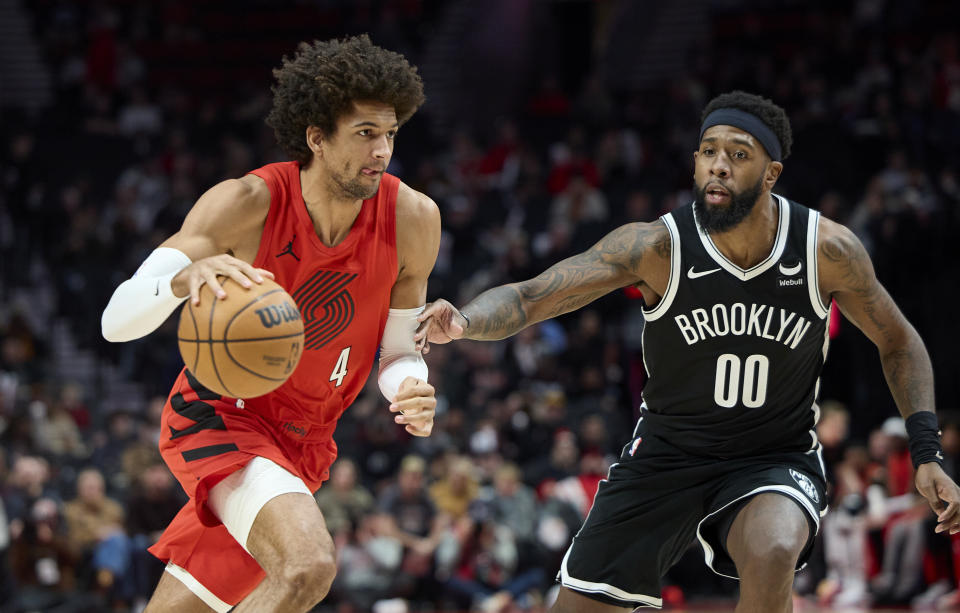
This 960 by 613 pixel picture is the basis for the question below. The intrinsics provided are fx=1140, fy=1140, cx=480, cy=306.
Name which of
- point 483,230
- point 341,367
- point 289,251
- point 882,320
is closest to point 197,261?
point 289,251

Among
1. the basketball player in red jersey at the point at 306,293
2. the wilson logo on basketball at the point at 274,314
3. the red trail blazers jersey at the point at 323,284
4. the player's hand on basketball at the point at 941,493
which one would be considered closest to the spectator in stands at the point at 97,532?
the basketball player in red jersey at the point at 306,293

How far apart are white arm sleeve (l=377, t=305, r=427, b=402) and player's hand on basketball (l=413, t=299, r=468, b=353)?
18 cm

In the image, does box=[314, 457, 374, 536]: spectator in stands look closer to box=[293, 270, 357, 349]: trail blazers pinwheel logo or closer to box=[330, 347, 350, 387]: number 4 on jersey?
box=[330, 347, 350, 387]: number 4 on jersey

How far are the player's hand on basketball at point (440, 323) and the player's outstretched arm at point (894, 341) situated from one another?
4.95 ft

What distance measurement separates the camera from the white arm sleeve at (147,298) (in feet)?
12.7

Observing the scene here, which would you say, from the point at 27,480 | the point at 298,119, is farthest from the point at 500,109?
the point at 298,119

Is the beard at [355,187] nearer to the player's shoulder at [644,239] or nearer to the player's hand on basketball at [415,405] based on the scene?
the player's hand on basketball at [415,405]

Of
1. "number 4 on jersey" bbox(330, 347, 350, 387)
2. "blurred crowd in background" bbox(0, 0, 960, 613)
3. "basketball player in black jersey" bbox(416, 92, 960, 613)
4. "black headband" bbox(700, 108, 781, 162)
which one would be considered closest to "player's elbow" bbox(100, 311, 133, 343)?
"number 4 on jersey" bbox(330, 347, 350, 387)

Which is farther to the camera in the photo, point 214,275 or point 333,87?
point 333,87

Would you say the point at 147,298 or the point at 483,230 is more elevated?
the point at 483,230

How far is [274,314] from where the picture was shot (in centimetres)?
372

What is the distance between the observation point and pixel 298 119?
4.47 m

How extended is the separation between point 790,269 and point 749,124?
613 mm

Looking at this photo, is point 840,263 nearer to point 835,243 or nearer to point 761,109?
point 835,243
